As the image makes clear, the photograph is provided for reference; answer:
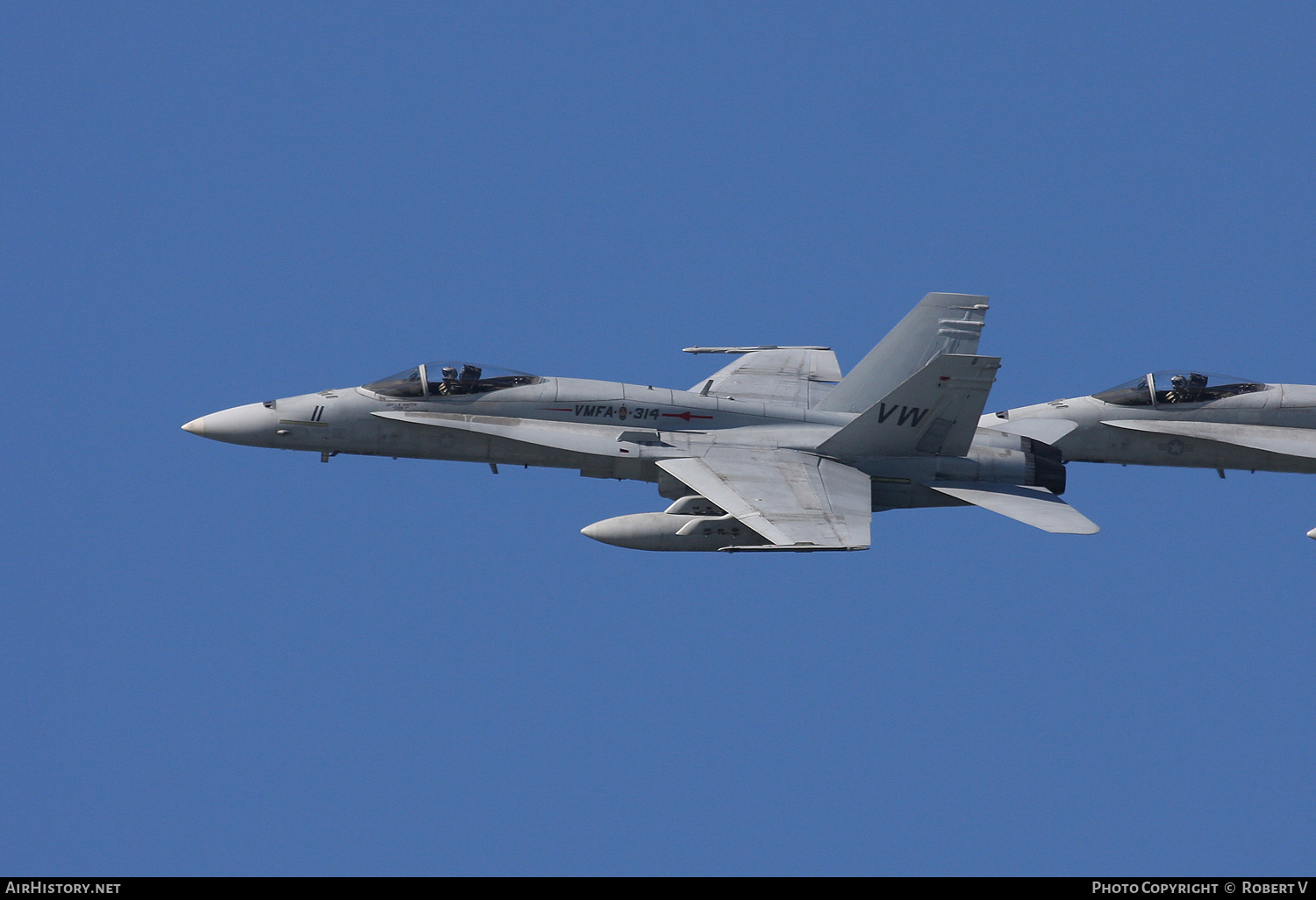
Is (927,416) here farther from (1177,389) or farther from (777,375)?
(1177,389)

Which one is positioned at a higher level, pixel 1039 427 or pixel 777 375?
pixel 777 375

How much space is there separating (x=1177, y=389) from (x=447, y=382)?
12081mm

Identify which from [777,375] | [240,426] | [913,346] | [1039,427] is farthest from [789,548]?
[240,426]

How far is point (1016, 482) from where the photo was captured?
25.9m

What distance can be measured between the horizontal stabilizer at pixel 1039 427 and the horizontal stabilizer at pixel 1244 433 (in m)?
0.86

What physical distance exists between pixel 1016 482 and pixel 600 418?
21.5 feet

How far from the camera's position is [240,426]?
2620cm

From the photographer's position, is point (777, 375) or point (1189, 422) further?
point (777, 375)

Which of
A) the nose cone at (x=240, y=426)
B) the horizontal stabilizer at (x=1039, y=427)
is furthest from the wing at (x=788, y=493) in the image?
the nose cone at (x=240, y=426)

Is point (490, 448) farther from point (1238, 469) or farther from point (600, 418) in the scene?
point (1238, 469)
